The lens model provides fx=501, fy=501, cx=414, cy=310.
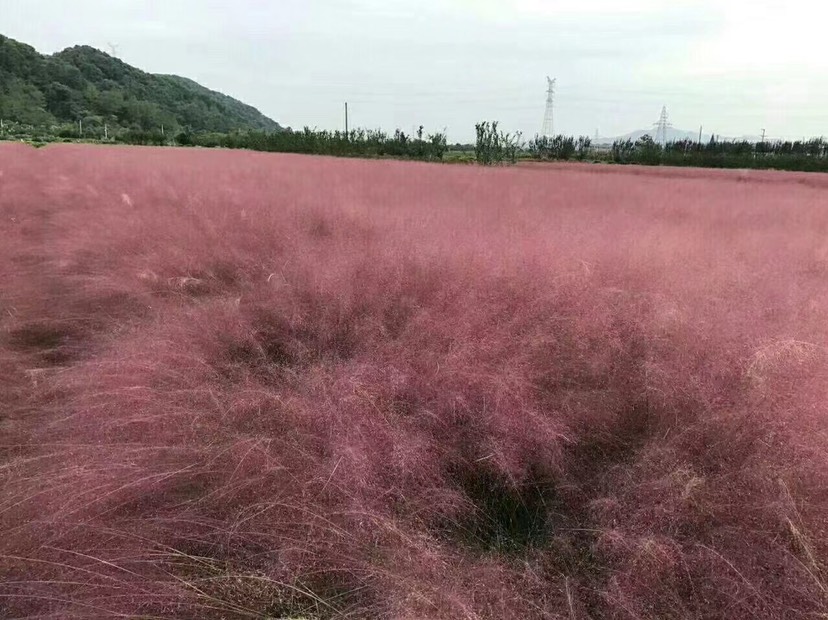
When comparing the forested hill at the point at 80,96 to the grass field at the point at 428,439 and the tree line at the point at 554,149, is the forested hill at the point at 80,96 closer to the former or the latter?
the tree line at the point at 554,149

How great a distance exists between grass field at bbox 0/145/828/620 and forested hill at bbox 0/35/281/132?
6460 cm

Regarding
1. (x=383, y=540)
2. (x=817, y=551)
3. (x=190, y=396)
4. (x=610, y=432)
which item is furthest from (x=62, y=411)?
(x=817, y=551)

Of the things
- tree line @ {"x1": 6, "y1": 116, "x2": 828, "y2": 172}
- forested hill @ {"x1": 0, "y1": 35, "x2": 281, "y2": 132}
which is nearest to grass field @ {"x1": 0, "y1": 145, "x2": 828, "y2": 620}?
tree line @ {"x1": 6, "y1": 116, "x2": 828, "y2": 172}

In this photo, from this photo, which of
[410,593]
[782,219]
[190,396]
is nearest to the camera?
[410,593]

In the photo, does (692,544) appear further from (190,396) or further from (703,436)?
(190,396)

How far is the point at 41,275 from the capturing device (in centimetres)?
609

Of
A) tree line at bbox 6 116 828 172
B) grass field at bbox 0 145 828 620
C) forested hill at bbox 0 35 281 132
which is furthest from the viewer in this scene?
forested hill at bbox 0 35 281 132

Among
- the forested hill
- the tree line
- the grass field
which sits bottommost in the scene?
the grass field

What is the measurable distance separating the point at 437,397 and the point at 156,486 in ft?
5.08

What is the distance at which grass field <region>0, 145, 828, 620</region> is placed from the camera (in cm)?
202

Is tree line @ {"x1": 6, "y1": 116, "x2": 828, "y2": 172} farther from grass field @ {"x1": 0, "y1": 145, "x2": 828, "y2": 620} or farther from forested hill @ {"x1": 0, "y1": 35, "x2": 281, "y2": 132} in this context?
grass field @ {"x1": 0, "y1": 145, "x2": 828, "y2": 620}

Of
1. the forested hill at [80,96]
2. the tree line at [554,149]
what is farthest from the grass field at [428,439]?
the forested hill at [80,96]

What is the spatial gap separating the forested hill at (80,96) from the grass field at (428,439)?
212 ft

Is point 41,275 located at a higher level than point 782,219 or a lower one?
lower
